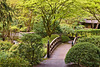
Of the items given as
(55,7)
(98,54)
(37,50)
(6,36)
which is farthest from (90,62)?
(6,36)

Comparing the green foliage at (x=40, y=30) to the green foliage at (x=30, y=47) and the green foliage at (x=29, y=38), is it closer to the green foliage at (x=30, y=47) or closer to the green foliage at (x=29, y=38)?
the green foliage at (x=30, y=47)

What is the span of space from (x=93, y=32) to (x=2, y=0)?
16850 mm

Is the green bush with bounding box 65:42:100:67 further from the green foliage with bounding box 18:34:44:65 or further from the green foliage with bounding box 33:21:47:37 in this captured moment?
the green foliage with bounding box 33:21:47:37

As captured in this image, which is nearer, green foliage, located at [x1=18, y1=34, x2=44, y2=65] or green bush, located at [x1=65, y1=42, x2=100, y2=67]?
green bush, located at [x1=65, y1=42, x2=100, y2=67]

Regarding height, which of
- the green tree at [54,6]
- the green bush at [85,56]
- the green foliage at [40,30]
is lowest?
the green bush at [85,56]

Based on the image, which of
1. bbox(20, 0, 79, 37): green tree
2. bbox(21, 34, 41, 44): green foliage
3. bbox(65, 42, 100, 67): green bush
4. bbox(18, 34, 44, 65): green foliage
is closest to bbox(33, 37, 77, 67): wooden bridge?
bbox(18, 34, 44, 65): green foliage

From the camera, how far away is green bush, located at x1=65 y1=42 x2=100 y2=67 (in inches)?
233

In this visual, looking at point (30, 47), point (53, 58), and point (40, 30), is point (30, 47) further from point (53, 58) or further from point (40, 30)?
point (40, 30)

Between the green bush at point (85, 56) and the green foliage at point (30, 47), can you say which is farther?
the green foliage at point (30, 47)

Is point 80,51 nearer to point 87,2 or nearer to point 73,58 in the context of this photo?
point 73,58

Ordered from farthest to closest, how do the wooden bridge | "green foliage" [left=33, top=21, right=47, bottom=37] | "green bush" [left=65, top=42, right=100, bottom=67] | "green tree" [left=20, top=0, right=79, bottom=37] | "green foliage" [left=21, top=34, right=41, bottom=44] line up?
"green foliage" [left=33, top=21, right=47, bottom=37], "green tree" [left=20, top=0, right=79, bottom=37], the wooden bridge, "green foliage" [left=21, top=34, right=41, bottom=44], "green bush" [left=65, top=42, right=100, bottom=67]

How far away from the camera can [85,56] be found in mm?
5949

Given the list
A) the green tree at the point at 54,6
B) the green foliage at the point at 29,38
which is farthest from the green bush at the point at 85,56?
the green tree at the point at 54,6

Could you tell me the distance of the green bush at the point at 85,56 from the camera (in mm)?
5914
